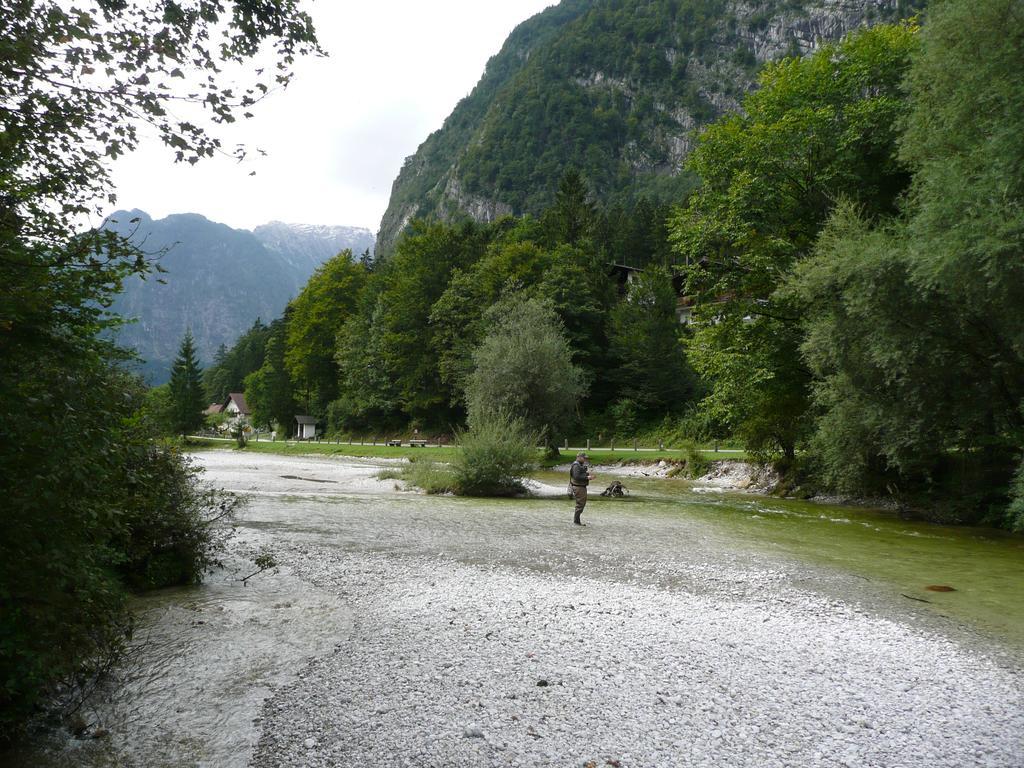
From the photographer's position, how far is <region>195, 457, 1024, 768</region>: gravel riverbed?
5109mm

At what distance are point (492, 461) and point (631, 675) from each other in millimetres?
18632

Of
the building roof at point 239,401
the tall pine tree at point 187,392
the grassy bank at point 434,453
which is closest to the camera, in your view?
the grassy bank at point 434,453

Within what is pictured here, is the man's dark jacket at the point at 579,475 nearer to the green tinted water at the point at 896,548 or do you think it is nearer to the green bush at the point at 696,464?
the green tinted water at the point at 896,548

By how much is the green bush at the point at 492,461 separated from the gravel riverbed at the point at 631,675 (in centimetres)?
1277

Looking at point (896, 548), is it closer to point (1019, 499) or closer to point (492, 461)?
point (1019, 499)

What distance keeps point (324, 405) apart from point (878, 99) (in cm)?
7002

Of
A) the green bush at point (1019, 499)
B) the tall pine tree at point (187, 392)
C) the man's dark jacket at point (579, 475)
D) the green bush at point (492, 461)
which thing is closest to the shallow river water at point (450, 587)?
the green bush at point (1019, 499)

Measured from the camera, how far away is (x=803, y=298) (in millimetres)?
22484

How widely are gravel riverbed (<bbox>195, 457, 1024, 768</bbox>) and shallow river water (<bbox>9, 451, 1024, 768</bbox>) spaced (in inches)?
2.7

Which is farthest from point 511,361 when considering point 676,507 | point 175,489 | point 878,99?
point 175,489

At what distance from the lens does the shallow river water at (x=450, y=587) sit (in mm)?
5188

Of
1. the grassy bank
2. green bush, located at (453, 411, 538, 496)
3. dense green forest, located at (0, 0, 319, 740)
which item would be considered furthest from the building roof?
dense green forest, located at (0, 0, 319, 740)

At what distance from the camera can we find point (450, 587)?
10.2 m

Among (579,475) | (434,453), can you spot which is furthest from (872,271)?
(434,453)
